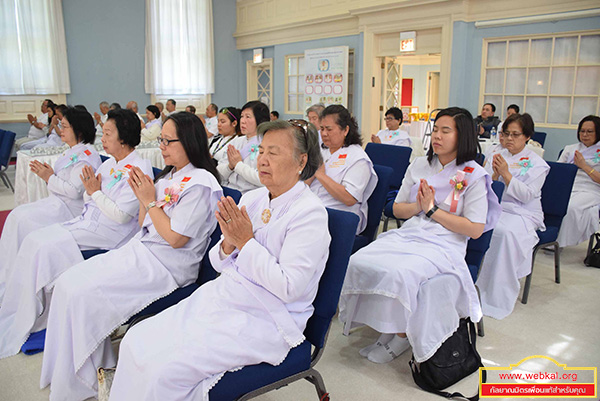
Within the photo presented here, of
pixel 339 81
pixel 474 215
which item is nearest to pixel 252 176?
pixel 474 215

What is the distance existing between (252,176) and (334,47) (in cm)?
621

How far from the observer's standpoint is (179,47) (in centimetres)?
1096

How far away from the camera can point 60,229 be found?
8.65 feet

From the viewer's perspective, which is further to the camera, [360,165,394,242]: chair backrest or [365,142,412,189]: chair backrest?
[365,142,412,189]: chair backrest

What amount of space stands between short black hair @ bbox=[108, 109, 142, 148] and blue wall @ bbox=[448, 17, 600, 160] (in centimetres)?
569

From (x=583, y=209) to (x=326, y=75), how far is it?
6135 millimetres

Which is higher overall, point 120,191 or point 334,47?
point 334,47

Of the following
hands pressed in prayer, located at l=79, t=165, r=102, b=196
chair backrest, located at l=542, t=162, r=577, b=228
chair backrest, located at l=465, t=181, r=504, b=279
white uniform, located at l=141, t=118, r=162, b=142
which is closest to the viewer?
chair backrest, located at l=465, t=181, r=504, b=279

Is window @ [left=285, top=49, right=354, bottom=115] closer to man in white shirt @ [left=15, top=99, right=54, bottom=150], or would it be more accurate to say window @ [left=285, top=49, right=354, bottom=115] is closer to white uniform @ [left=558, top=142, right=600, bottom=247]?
A: man in white shirt @ [left=15, top=99, right=54, bottom=150]

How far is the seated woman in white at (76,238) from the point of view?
96.0 inches

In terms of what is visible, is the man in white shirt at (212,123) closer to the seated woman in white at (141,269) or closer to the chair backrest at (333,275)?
the seated woman in white at (141,269)

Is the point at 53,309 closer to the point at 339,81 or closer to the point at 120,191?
the point at 120,191

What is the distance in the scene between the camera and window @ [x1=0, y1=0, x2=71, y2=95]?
8.91 m

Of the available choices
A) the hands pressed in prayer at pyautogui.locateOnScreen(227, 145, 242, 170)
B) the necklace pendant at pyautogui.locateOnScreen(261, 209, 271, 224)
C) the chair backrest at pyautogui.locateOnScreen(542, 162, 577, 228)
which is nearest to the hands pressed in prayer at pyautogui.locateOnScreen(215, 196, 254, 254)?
the necklace pendant at pyautogui.locateOnScreen(261, 209, 271, 224)
